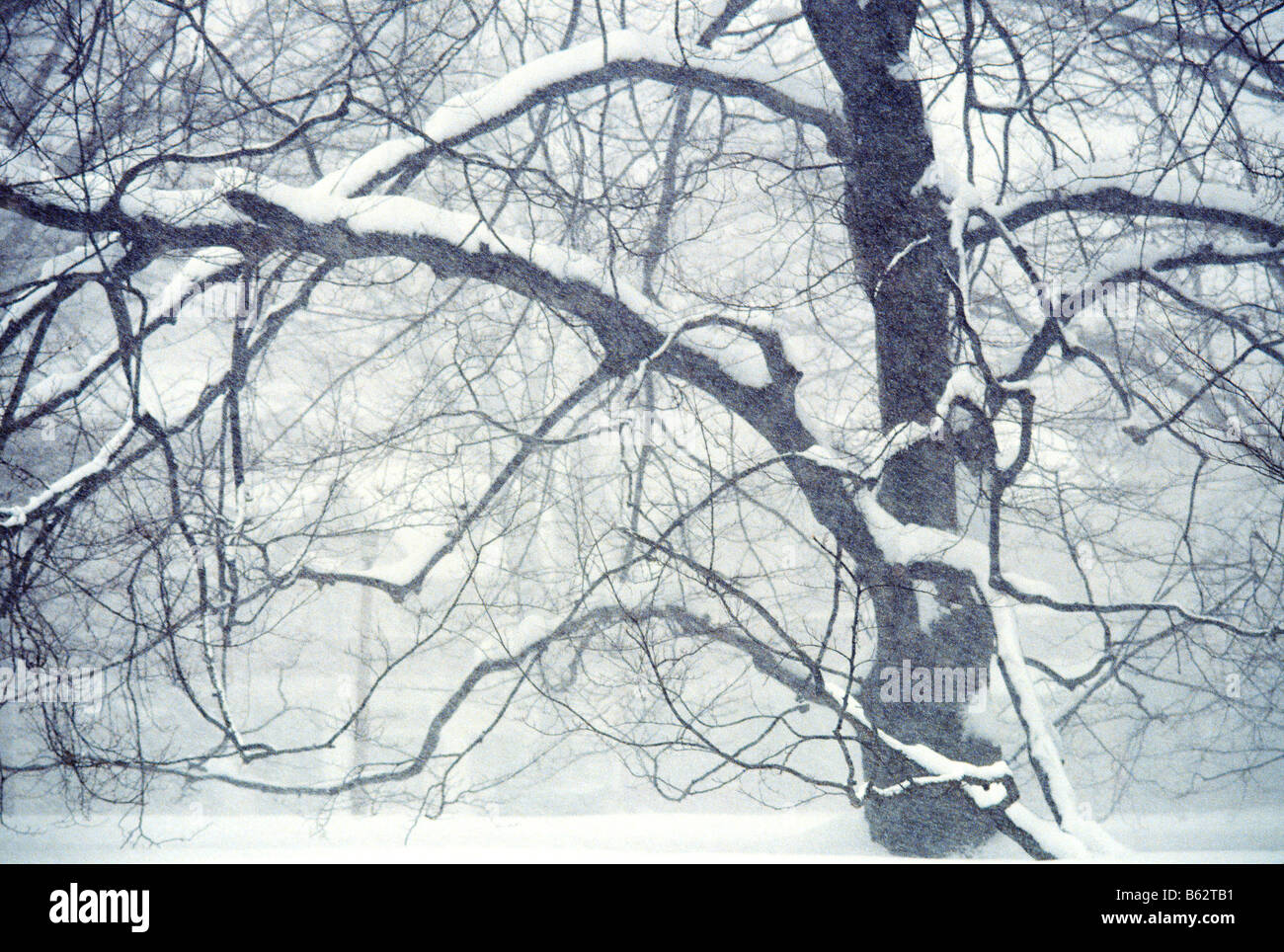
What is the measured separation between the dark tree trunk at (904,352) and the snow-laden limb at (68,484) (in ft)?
10.6

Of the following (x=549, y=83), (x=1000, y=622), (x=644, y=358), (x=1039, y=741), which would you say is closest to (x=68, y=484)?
(x=644, y=358)

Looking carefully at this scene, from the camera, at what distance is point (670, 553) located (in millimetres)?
2762

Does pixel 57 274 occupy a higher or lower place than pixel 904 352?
higher

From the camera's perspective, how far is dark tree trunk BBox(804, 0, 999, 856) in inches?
144

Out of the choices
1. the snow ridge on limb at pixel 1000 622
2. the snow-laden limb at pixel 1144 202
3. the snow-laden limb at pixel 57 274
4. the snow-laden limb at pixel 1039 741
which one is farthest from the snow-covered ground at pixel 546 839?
the snow-laden limb at pixel 1144 202

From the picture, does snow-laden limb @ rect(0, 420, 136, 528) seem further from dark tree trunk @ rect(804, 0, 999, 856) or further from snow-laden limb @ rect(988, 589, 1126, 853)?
snow-laden limb @ rect(988, 589, 1126, 853)

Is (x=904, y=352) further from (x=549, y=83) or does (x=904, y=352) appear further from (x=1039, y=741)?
(x=549, y=83)

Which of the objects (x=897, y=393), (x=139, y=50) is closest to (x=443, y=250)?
(x=139, y=50)

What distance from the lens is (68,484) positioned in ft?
11.4

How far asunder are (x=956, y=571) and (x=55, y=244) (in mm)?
5025

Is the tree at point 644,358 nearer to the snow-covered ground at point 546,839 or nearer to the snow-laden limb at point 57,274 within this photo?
the snow-laden limb at point 57,274

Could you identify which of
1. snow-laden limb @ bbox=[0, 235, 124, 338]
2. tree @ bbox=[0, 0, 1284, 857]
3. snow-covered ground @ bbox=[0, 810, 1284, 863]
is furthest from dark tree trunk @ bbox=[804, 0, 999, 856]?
snow-laden limb @ bbox=[0, 235, 124, 338]

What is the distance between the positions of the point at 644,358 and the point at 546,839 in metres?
2.13

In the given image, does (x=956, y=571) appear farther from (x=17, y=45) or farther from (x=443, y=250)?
(x=17, y=45)
